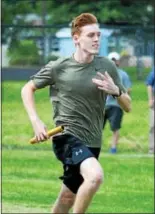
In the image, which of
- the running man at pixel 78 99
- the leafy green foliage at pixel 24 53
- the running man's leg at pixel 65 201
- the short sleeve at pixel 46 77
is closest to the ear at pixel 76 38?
the running man at pixel 78 99

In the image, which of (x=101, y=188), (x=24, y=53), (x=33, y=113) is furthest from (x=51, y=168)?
(x=24, y=53)

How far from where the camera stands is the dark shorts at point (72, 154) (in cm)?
842

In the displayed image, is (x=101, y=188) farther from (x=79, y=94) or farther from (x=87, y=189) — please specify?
(x=87, y=189)

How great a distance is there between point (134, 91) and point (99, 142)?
18.4 meters

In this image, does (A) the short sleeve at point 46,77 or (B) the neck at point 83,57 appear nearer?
(B) the neck at point 83,57

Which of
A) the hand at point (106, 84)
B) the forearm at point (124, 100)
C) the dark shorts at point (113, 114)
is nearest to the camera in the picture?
the hand at point (106, 84)

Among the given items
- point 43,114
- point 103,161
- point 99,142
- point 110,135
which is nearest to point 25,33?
point 43,114

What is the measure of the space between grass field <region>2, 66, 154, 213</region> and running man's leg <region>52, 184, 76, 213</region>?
7.48 ft

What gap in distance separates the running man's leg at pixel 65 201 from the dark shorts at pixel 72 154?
45 mm

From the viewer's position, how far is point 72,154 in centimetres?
848

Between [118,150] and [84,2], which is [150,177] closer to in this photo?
[118,150]

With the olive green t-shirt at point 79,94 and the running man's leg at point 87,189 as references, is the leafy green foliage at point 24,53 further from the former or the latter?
the running man's leg at point 87,189

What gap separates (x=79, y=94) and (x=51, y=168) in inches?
304

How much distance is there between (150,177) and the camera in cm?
1516
